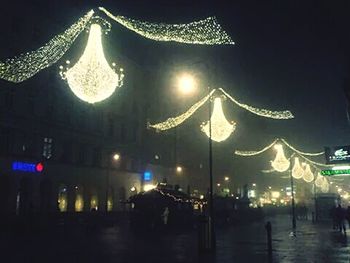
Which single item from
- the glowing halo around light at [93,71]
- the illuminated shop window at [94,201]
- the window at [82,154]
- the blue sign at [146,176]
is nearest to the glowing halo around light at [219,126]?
the glowing halo around light at [93,71]

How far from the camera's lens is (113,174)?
2115 inches

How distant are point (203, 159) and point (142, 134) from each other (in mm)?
22924

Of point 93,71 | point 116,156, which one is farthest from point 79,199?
point 93,71

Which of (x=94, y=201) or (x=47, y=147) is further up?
(x=47, y=147)

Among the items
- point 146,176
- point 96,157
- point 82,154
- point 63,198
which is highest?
point 82,154

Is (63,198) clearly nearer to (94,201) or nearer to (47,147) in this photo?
(94,201)

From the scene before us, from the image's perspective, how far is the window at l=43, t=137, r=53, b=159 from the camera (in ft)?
140

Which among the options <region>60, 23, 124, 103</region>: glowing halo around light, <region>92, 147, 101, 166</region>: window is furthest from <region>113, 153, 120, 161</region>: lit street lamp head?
<region>60, 23, 124, 103</region>: glowing halo around light

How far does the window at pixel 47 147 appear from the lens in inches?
1683

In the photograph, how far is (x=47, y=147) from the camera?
141ft

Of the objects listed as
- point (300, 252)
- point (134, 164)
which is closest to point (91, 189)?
point (134, 164)

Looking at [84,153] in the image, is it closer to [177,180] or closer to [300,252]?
[177,180]

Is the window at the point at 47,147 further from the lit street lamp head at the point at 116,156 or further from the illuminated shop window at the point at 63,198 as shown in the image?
the lit street lamp head at the point at 116,156

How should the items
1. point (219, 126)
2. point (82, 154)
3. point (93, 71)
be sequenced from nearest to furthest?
point (93, 71) < point (219, 126) < point (82, 154)
